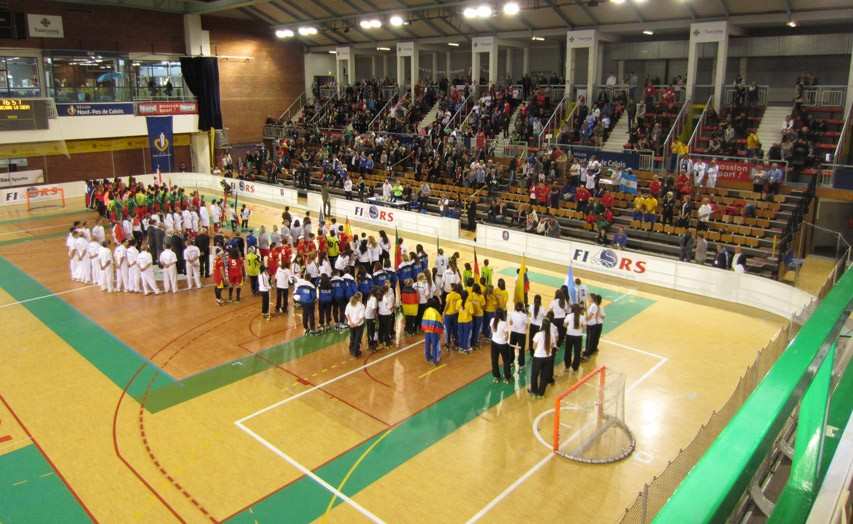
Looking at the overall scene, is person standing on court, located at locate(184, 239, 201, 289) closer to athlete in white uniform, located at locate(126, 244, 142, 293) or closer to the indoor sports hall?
the indoor sports hall

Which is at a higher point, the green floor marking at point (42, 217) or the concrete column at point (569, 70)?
the concrete column at point (569, 70)

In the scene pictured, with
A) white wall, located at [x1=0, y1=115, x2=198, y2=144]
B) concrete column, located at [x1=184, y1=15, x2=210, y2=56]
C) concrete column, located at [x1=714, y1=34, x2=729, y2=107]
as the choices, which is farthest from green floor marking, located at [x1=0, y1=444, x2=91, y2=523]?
concrete column, located at [x1=184, y1=15, x2=210, y2=56]

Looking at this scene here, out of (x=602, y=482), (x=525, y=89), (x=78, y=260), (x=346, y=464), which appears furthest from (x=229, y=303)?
(x=525, y=89)

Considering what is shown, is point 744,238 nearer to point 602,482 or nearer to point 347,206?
point 602,482

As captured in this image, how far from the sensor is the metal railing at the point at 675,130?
88.4ft

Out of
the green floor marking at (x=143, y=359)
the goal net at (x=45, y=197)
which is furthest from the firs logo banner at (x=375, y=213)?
the goal net at (x=45, y=197)

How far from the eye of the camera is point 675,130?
92.6 ft

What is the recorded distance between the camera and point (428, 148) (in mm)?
34406

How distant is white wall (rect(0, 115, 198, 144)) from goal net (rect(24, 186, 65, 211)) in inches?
108

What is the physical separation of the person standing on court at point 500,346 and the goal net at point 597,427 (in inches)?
69.0

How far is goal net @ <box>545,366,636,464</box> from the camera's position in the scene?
10.2 m

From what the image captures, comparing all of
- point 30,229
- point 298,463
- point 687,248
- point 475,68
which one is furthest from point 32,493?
point 475,68

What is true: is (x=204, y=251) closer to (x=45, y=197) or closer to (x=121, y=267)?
(x=121, y=267)

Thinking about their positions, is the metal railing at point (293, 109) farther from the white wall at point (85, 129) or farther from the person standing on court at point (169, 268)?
the person standing on court at point (169, 268)
